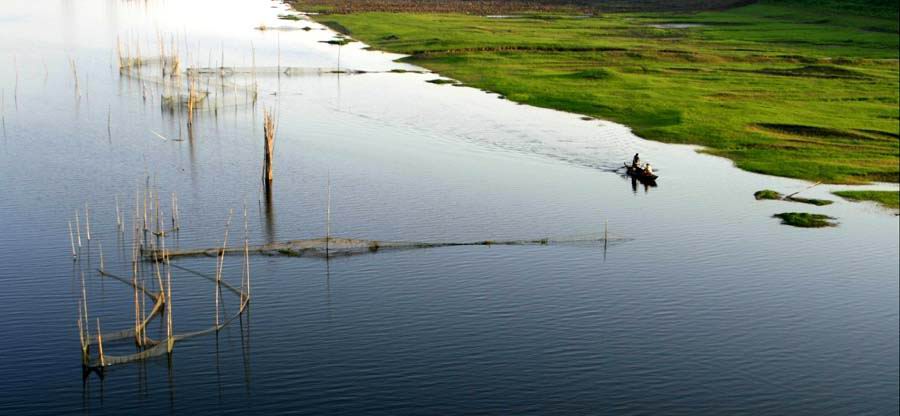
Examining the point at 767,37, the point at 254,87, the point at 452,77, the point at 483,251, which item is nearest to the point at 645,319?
the point at 483,251

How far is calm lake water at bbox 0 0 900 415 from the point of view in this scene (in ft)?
67.5

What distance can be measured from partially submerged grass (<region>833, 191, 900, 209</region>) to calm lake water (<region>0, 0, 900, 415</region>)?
0.85 metres

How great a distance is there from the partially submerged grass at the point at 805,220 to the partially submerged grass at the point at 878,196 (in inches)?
124

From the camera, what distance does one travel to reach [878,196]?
36.0 meters

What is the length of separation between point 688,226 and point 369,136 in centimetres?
1712

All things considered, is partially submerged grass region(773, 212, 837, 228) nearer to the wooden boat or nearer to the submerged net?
the wooden boat

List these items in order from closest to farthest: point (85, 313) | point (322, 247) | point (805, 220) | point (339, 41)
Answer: point (85, 313)
point (322, 247)
point (805, 220)
point (339, 41)

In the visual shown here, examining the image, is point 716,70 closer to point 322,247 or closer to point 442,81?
point 442,81

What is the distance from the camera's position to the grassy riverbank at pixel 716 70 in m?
45.0

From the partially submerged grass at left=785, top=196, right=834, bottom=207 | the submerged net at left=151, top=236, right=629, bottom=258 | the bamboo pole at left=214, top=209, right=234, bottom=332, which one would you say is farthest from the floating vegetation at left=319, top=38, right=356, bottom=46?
the submerged net at left=151, top=236, right=629, bottom=258

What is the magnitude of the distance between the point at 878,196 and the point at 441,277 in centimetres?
1795

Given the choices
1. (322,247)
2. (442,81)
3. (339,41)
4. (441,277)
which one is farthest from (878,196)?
(339,41)

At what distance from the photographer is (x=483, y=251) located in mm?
28781

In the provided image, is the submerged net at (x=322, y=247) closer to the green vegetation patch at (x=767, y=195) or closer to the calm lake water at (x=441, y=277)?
the calm lake water at (x=441, y=277)
